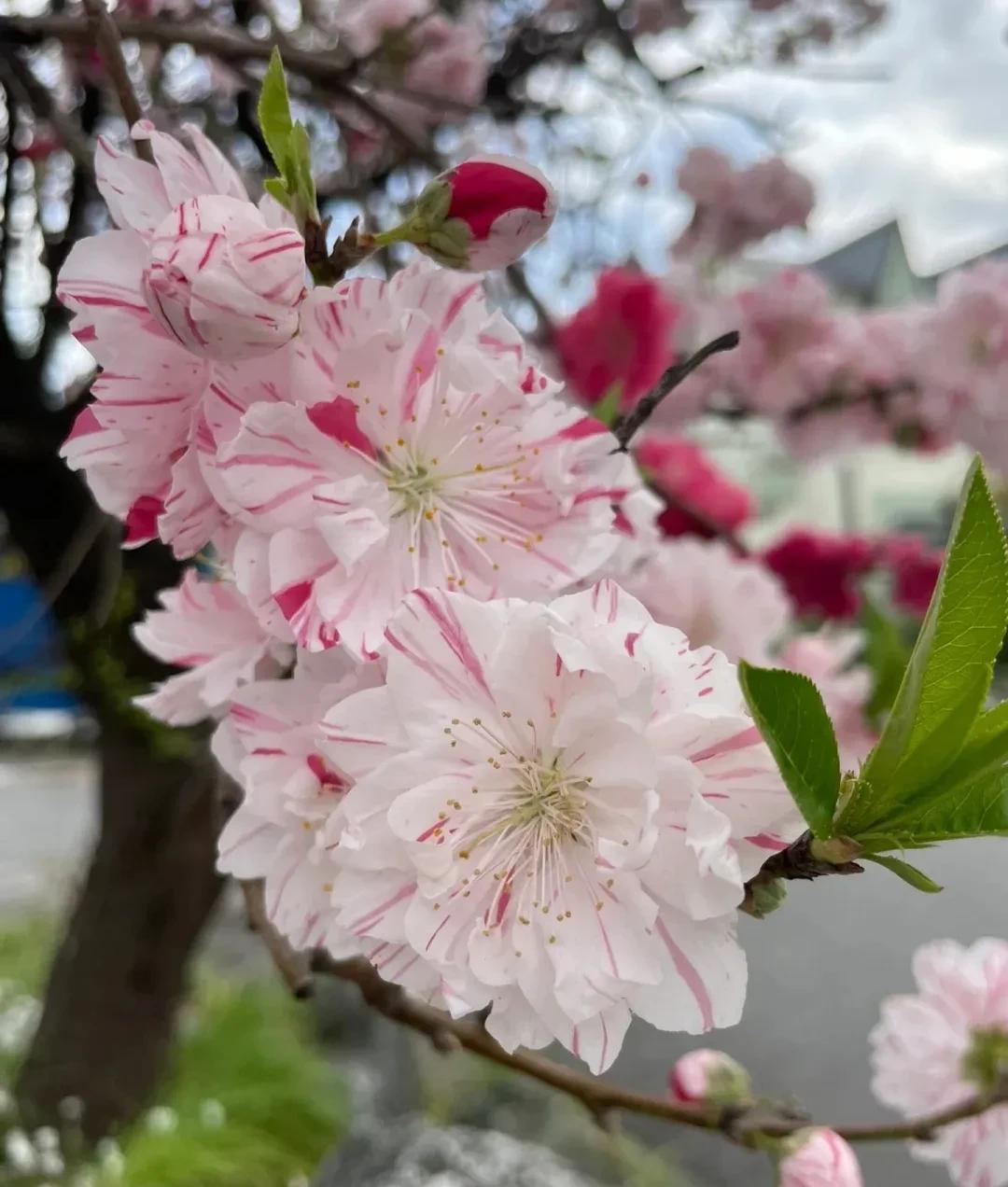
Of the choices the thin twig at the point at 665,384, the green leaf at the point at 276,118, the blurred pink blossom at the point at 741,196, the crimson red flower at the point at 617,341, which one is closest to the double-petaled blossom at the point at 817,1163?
the thin twig at the point at 665,384

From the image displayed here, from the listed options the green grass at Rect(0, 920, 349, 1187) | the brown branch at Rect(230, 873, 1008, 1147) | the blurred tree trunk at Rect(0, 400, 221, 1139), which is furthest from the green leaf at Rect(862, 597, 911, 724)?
the green grass at Rect(0, 920, 349, 1187)

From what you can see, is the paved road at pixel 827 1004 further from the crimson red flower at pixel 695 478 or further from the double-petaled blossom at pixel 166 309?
the double-petaled blossom at pixel 166 309

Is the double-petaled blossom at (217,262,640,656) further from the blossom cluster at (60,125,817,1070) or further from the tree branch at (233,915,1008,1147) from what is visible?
the tree branch at (233,915,1008,1147)

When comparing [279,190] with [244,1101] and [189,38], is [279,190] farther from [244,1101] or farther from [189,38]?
[244,1101]

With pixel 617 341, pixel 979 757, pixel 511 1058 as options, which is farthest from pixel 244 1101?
pixel 979 757

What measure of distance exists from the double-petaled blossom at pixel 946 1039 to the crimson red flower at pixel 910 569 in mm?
544

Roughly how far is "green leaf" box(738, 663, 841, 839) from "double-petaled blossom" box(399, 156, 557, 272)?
5.5 inches

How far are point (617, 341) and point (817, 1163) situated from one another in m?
0.72

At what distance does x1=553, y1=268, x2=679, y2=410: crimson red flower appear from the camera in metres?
0.89

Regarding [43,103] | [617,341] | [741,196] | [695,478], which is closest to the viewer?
[43,103]

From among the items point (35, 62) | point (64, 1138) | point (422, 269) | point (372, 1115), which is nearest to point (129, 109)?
point (422, 269)

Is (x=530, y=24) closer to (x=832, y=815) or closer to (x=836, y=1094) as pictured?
(x=832, y=815)

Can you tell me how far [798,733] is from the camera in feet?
0.68

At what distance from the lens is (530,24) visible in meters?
1.17
